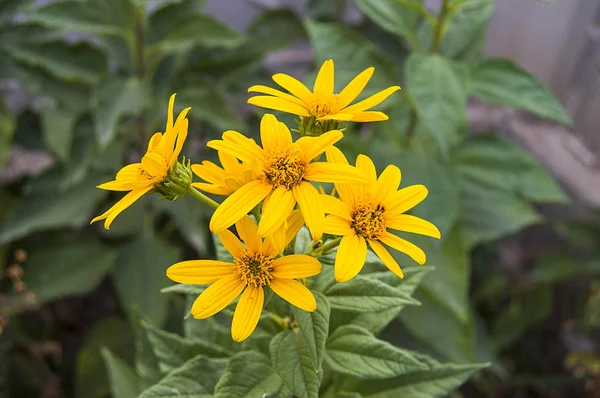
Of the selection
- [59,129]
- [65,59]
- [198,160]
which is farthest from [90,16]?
[198,160]

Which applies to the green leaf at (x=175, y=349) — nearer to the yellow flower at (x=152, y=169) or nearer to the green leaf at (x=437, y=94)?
the yellow flower at (x=152, y=169)

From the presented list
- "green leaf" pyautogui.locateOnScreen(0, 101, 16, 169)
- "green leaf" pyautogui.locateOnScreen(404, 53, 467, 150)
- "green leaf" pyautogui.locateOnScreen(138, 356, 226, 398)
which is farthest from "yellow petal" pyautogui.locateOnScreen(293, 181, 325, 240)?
"green leaf" pyautogui.locateOnScreen(0, 101, 16, 169)

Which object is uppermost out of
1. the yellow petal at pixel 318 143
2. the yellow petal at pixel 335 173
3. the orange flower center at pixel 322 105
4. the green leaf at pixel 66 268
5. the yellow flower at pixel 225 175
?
the orange flower center at pixel 322 105

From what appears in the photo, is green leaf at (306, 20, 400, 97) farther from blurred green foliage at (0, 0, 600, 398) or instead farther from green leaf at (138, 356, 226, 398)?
green leaf at (138, 356, 226, 398)

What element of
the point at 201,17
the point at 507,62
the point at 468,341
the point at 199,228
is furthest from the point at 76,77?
the point at 468,341

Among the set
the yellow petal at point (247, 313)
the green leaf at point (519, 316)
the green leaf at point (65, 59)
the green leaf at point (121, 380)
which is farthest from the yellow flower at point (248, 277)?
the green leaf at point (519, 316)
